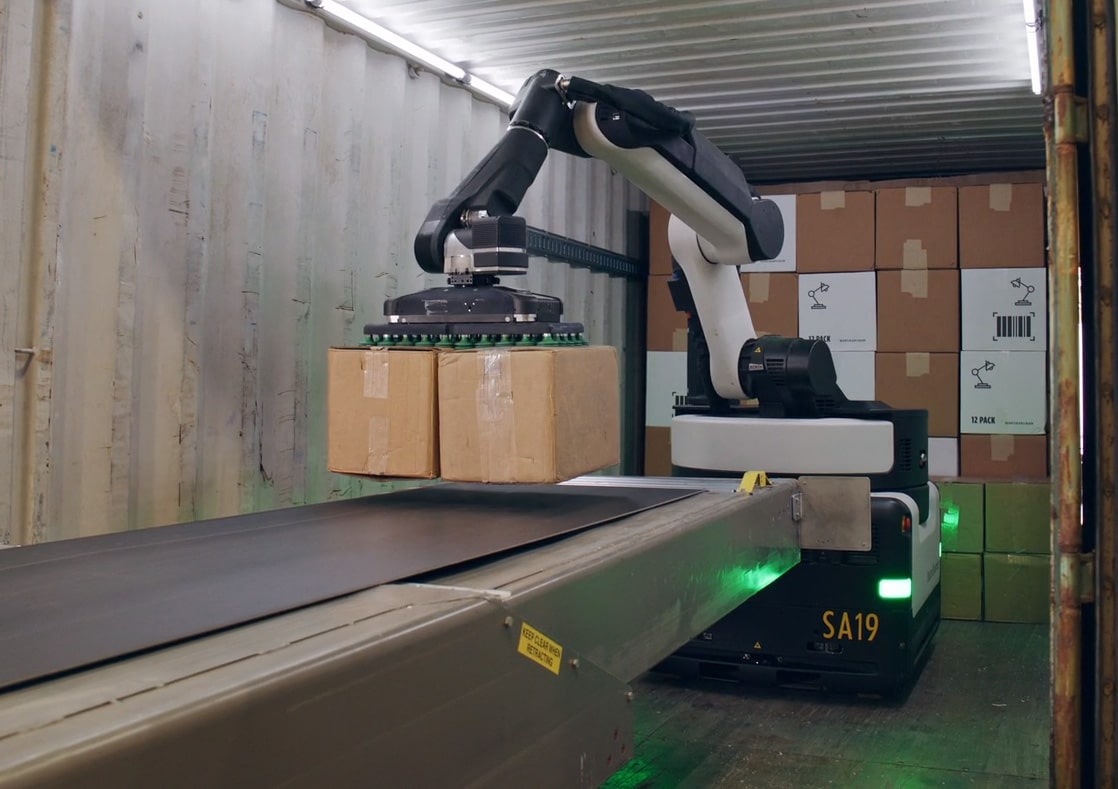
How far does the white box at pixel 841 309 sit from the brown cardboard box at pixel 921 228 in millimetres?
187

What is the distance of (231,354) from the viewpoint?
3.43 meters

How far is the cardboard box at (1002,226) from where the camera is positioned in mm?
6051

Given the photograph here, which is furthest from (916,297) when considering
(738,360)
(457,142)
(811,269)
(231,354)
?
(231,354)

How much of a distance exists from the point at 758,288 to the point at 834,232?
0.56m

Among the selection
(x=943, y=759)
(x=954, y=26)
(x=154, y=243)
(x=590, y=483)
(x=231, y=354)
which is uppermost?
(x=954, y=26)

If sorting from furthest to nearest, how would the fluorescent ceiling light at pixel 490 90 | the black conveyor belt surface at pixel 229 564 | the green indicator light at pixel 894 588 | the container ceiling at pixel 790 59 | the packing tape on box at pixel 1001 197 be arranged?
1. the packing tape on box at pixel 1001 197
2. the fluorescent ceiling light at pixel 490 90
3. the container ceiling at pixel 790 59
4. the green indicator light at pixel 894 588
5. the black conveyor belt surface at pixel 229 564

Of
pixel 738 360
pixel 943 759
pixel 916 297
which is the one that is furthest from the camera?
pixel 916 297

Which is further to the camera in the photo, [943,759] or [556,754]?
[943,759]

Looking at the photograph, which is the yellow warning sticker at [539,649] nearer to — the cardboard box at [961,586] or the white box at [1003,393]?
the cardboard box at [961,586]

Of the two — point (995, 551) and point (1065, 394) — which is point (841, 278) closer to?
point (995, 551)

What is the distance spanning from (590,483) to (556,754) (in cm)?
190

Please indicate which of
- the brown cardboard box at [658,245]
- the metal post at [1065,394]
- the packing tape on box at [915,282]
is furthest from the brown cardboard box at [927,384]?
Result: the metal post at [1065,394]

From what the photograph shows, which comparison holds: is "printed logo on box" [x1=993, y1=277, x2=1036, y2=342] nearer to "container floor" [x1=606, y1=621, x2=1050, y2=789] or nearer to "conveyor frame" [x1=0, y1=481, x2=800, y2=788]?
"container floor" [x1=606, y1=621, x2=1050, y2=789]

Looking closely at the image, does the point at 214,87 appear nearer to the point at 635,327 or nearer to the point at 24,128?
the point at 24,128
